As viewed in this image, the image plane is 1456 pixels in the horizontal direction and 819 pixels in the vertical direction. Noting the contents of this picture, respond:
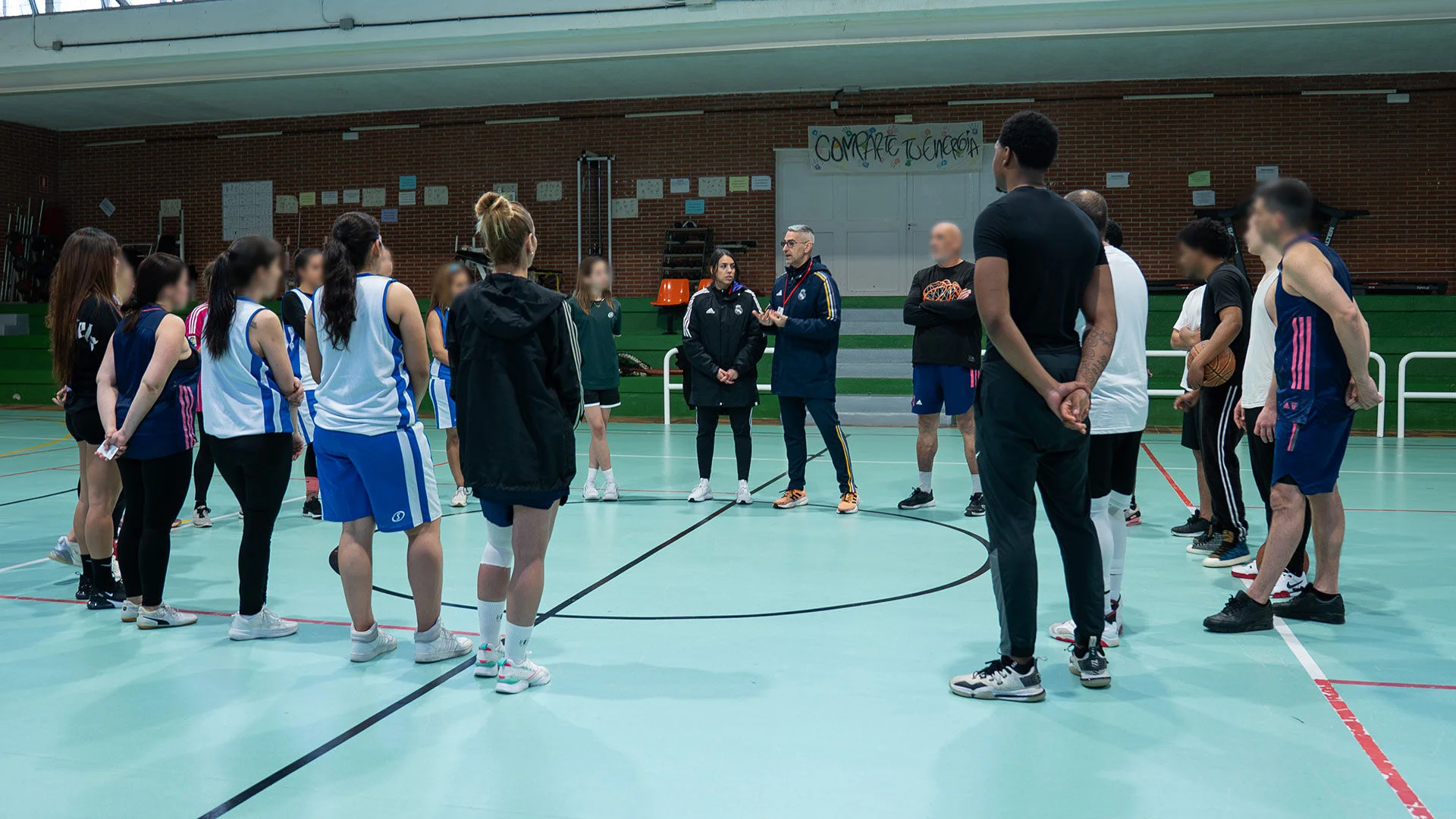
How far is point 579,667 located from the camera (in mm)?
3680

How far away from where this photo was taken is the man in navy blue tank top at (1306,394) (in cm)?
376

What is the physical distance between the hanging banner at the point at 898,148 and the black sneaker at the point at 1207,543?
11.4 meters

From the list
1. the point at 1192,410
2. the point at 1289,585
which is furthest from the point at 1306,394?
the point at 1192,410

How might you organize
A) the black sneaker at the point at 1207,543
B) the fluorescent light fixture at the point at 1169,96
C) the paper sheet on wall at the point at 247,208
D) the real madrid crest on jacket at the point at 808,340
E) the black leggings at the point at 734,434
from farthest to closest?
the paper sheet on wall at the point at 247,208
the fluorescent light fixture at the point at 1169,96
the black leggings at the point at 734,434
the real madrid crest on jacket at the point at 808,340
the black sneaker at the point at 1207,543

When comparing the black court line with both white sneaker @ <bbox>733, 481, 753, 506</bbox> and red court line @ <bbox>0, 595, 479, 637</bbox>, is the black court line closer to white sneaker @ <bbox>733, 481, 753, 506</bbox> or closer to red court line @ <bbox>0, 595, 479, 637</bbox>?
red court line @ <bbox>0, 595, 479, 637</bbox>

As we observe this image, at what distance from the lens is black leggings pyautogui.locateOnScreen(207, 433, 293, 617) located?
395cm

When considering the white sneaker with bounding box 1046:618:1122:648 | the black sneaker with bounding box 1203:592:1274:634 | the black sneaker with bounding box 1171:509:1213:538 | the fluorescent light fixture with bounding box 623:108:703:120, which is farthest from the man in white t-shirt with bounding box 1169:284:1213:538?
the fluorescent light fixture with bounding box 623:108:703:120

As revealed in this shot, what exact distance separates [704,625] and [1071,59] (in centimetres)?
1232

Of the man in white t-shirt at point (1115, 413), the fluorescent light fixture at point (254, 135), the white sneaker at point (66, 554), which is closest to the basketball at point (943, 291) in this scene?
the man in white t-shirt at point (1115, 413)

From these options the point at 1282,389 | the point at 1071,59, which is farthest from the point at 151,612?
the point at 1071,59

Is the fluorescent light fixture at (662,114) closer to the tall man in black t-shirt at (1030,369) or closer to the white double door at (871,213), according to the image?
the white double door at (871,213)

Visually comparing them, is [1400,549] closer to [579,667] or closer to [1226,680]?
[1226,680]

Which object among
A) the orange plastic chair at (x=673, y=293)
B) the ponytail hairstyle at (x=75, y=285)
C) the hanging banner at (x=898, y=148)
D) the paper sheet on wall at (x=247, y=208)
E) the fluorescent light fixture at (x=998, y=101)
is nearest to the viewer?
the ponytail hairstyle at (x=75, y=285)

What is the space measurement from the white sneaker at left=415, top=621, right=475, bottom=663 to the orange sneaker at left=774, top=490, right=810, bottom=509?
3406 mm
